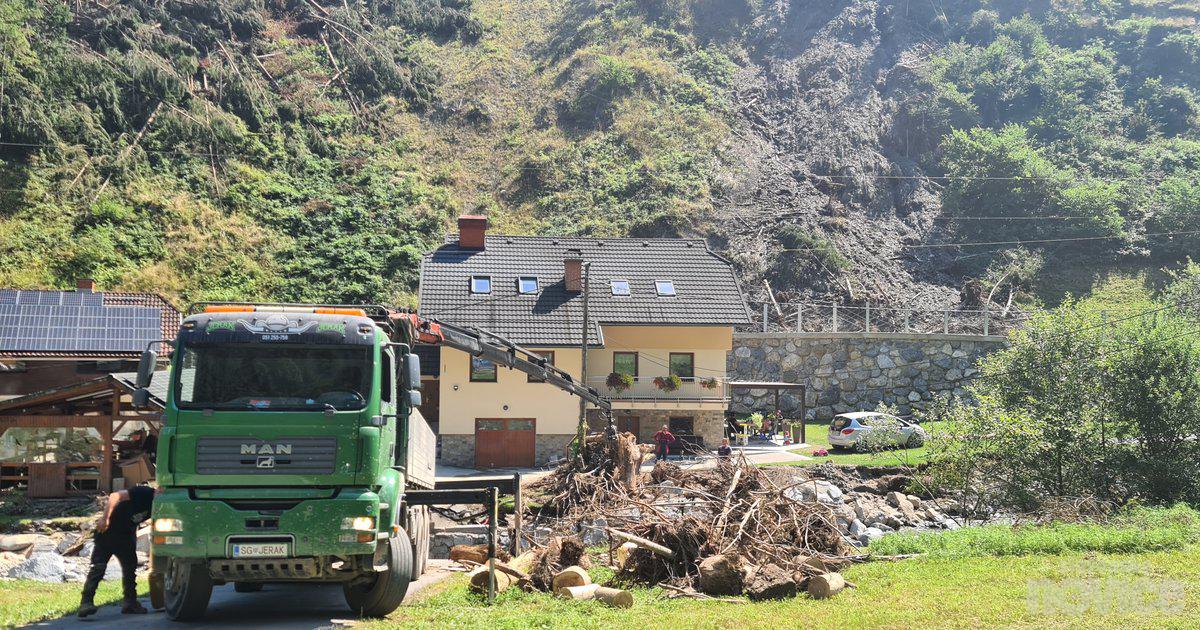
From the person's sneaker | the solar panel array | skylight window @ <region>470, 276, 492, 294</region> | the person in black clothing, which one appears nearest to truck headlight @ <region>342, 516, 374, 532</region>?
the person in black clothing

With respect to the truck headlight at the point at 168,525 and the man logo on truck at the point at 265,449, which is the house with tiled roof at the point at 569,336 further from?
the truck headlight at the point at 168,525

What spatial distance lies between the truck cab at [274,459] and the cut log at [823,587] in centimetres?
576

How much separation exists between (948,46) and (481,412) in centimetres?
6255

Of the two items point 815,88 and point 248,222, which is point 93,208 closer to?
point 248,222

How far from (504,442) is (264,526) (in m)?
25.1

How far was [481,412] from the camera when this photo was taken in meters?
35.6

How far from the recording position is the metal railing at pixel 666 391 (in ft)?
122

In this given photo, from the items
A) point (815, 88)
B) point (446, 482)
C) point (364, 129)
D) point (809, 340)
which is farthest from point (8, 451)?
point (815, 88)

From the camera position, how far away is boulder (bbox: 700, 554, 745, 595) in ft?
46.9

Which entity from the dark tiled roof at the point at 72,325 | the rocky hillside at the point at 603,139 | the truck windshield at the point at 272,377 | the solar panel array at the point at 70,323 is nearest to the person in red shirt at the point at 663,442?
the dark tiled roof at the point at 72,325

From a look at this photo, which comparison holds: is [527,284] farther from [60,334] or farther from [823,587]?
[823,587]

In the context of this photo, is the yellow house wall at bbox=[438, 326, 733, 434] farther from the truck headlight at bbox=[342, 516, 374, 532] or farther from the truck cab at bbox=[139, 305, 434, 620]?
the truck headlight at bbox=[342, 516, 374, 532]

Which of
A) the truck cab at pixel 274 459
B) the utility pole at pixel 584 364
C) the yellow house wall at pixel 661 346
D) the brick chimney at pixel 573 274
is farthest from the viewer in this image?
the brick chimney at pixel 573 274

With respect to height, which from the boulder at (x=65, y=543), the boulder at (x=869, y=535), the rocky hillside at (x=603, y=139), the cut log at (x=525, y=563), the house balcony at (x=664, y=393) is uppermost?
the rocky hillside at (x=603, y=139)
